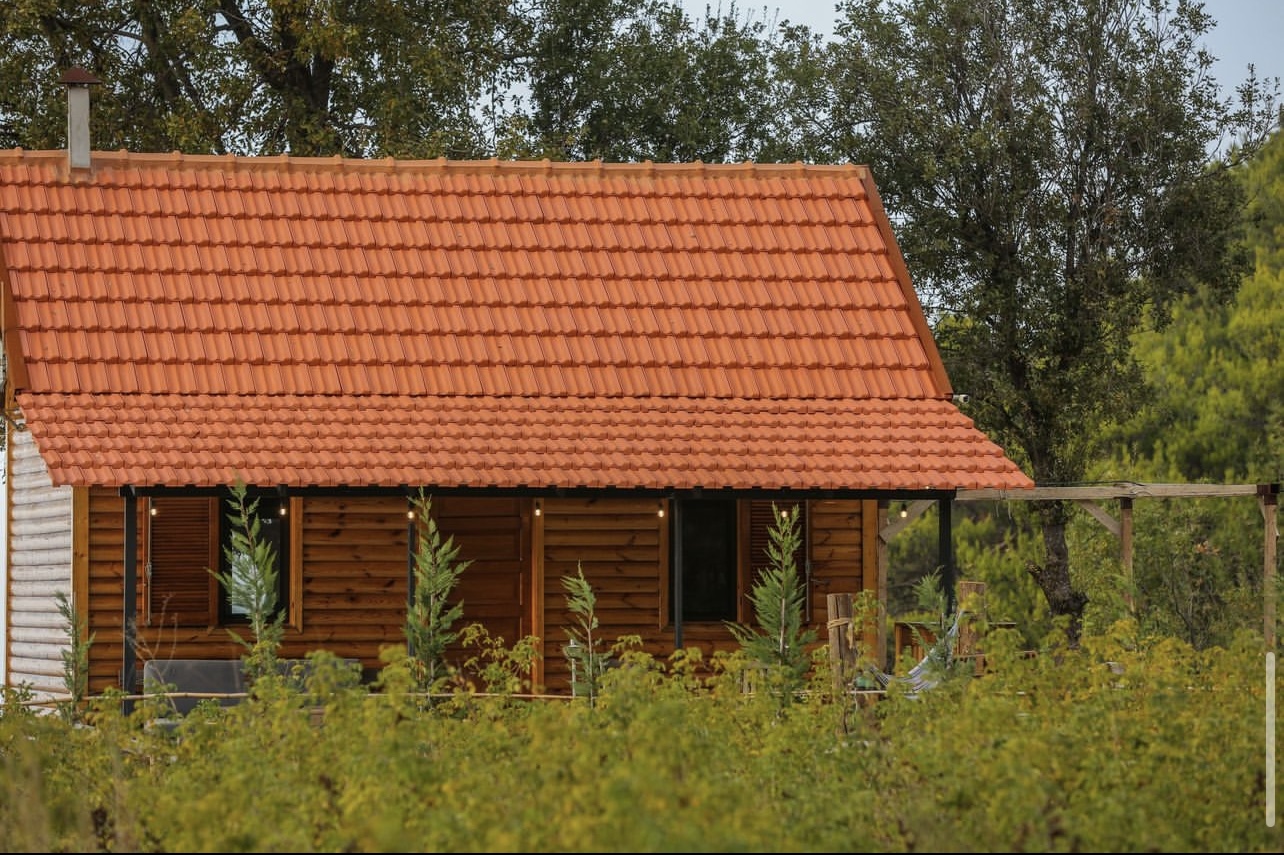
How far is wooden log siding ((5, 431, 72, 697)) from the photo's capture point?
19.7 metres

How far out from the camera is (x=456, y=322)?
66.9 ft

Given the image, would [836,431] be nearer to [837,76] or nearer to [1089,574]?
[837,76]

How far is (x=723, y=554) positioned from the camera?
20.8 m

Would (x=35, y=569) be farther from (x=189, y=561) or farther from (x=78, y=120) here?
(x=78, y=120)

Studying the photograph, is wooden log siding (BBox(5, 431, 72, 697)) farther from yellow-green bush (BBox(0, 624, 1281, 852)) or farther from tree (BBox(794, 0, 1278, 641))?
tree (BBox(794, 0, 1278, 641))

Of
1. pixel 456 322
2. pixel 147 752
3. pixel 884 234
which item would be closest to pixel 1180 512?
pixel 884 234

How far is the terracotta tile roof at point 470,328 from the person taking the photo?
1834 cm

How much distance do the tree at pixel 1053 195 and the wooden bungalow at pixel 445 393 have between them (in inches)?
274

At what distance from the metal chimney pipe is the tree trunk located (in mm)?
14530

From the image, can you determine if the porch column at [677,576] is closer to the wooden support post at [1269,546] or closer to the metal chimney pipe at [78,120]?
the wooden support post at [1269,546]

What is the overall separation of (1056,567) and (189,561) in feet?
45.7

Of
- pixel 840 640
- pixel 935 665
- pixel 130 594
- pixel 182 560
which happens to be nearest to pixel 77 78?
pixel 182 560

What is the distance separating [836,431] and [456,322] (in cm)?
411

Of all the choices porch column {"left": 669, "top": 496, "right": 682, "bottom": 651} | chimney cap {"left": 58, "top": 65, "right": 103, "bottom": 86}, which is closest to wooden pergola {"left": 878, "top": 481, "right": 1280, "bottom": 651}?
porch column {"left": 669, "top": 496, "right": 682, "bottom": 651}
